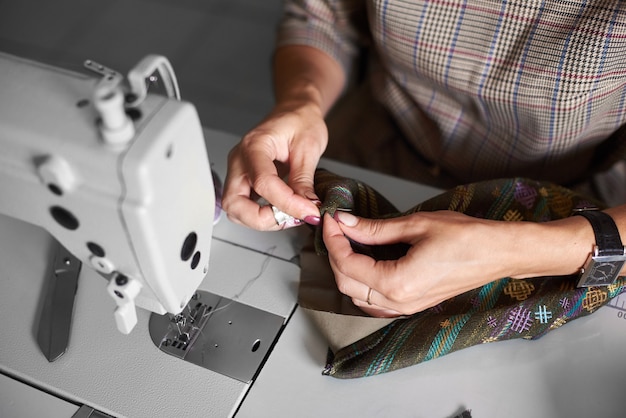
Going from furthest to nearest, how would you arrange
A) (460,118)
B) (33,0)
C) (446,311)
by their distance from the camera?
(33,0) < (460,118) < (446,311)

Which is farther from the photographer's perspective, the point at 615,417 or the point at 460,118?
the point at 460,118

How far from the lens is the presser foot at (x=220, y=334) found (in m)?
0.97

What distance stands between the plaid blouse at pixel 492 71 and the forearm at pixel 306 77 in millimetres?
28

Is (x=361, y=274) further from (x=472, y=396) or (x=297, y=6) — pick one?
(x=297, y=6)

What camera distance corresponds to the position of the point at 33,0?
2.89 m

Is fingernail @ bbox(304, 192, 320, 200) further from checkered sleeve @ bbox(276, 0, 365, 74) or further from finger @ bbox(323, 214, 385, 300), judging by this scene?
checkered sleeve @ bbox(276, 0, 365, 74)

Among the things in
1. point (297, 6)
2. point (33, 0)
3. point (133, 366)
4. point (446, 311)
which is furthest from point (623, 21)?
point (33, 0)

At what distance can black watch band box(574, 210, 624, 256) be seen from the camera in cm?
97

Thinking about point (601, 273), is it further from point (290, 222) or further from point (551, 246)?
point (290, 222)

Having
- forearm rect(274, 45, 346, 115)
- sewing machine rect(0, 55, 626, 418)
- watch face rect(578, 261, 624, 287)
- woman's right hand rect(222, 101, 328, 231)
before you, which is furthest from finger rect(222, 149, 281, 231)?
watch face rect(578, 261, 624, 287)

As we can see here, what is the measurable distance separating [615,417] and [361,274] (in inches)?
17.0

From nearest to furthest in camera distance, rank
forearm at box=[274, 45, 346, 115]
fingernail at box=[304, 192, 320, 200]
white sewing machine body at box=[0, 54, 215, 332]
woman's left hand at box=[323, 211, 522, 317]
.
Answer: white sewing machine body at box=[0, 54, 215, 332], woman's left hand at box=[323, 211, 522, 317], fingernail at box=[304, 192, 320, 200], forearm at box=[274, 45, 346, 115]

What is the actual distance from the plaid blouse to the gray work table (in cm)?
36

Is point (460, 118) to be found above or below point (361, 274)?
above
